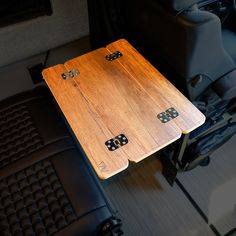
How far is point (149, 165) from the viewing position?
1549 millimetres

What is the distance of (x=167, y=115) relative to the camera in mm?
1068

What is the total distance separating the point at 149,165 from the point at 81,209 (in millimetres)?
653

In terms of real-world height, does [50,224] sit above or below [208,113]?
below

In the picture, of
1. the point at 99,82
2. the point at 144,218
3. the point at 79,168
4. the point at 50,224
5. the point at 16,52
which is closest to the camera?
the point at 50,224

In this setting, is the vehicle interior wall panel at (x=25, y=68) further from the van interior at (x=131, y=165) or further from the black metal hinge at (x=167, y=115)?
the black metal hinge at (x=167, y=115)

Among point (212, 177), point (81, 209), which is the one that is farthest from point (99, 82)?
point (212, 177)

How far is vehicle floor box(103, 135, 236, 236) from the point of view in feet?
4.40

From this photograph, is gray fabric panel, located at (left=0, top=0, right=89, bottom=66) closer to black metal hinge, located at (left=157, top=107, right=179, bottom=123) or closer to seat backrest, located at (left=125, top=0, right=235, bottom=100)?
seat backrest, located at (left=125, top=0, right=235, bottom=100)

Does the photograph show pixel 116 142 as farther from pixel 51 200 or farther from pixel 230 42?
pixel 230 42

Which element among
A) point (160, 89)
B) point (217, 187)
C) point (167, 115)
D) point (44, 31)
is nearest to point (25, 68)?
point (44, 31)

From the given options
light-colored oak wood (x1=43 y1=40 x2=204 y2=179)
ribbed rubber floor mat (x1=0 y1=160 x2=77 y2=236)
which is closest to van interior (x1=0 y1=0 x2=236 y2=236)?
ribbed rubber floor mat (x1=0 y1=160 x2=77 y2=236)

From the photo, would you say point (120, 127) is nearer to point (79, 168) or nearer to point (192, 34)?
point (79, 168)

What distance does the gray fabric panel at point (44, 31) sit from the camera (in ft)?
5.72

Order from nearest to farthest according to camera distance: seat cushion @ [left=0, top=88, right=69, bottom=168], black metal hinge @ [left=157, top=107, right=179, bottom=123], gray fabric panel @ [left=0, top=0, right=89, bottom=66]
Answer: black metal hinge @ [left=157, top=107, right=179, bottom=123] < seat cushion @ [left=0, top=88, right=69, bottom=168] < gray fabric panel @ [left=0, top=0, right=89, bottom=66]
